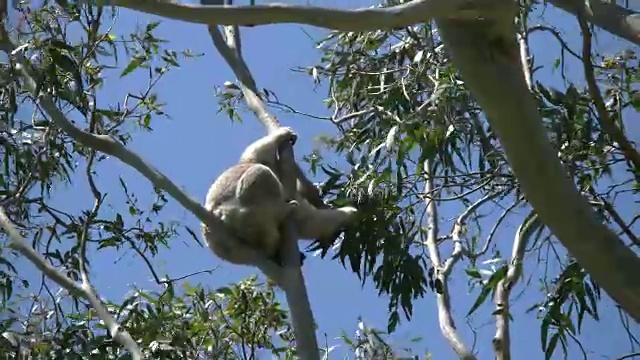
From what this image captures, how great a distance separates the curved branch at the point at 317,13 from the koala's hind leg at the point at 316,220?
2091 millimetres

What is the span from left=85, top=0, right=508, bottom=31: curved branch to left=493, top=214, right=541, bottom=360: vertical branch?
1456 mm

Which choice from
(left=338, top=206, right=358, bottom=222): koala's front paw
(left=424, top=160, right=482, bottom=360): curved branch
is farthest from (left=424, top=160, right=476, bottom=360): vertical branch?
(left=338, top=206, right=358, bottom=222): koala's front paw

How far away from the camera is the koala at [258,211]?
4.55 metres

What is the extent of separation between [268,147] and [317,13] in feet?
8.57

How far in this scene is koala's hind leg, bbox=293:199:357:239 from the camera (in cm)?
443

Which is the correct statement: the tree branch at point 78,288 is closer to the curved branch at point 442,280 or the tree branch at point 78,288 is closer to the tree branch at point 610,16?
the curved branch at point 442,280

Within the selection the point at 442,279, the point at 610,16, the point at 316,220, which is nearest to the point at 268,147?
the point at 316,220

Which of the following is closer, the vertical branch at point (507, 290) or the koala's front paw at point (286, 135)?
the vertical branch at point (507, 290)

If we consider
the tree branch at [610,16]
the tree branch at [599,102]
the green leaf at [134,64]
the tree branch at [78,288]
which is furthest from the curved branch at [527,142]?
the green leaf at [134,64]

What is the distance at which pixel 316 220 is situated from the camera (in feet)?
15.0

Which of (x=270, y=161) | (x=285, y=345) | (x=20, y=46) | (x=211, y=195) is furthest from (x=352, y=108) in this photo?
(x=20, y=46)

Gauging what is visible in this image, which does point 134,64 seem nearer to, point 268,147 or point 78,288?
point 268,147

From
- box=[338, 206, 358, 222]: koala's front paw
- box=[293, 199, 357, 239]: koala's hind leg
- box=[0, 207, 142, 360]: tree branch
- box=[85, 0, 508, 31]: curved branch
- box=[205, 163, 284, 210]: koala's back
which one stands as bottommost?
box=[85, 0, 508, 31]: curved branch

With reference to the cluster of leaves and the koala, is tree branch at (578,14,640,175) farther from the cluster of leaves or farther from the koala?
the koala
